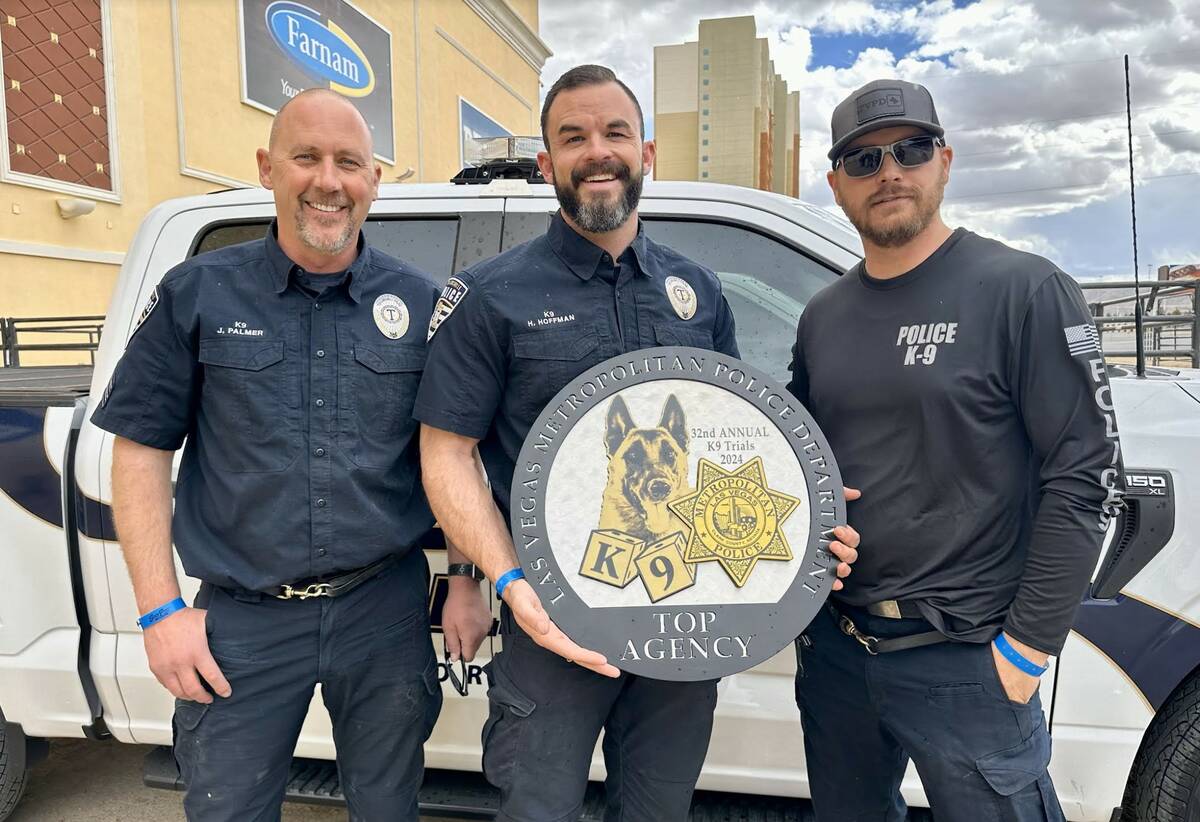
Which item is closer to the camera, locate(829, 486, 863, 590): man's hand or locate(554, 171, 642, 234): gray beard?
locate(829, 486, 863, 590): man's hand

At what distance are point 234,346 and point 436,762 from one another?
4.55ft

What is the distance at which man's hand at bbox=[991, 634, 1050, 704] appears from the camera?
1.46m

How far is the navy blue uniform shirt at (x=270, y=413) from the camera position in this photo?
65.7 inches

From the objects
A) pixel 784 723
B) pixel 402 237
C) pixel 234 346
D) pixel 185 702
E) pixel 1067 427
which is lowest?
pixel 784 723

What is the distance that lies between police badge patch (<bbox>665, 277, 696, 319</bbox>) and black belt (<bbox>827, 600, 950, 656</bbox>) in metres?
0.70

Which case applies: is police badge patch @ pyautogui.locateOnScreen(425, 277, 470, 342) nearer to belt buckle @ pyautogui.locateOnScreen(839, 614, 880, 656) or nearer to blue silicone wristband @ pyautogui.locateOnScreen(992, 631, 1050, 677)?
belt buckle @ pyautogui.locateOnScreen(839, 614, 880, 656)

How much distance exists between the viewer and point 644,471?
1521 mm

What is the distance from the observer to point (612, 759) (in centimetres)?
178

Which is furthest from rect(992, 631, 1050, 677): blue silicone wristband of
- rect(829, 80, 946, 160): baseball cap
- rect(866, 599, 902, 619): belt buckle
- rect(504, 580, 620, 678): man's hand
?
rect(829, 80, 946, 160): baseball cap

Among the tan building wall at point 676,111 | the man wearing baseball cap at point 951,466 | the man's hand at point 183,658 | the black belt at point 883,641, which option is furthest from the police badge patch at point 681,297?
Answer: the tan building wall at point 676,111

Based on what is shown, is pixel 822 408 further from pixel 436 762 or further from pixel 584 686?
pixel 436 762

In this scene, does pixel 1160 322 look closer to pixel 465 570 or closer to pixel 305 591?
pixel 465 570

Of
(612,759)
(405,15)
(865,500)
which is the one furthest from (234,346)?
(405,15)

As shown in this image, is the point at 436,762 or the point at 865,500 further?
the point at 436,762
